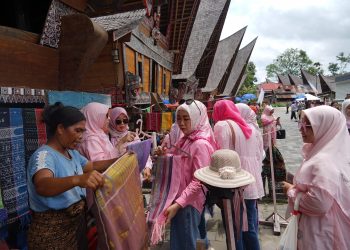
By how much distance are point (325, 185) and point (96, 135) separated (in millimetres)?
2263

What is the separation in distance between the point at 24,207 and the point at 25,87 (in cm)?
121

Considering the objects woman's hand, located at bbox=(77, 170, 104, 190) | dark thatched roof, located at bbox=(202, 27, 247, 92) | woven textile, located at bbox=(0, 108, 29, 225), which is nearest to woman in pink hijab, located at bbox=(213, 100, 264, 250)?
woman's hand, located at bbox=(77, 170, 104, 190)

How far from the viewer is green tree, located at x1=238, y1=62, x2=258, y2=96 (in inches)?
1828

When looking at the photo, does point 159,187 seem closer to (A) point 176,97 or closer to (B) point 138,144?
(B) point 138,144

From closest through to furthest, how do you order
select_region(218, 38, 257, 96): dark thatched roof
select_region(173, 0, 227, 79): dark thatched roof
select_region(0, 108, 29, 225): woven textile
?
select_region(0, 108, 29, 225): woven textile → select_region(173, 0, 227, 79): dark thatched roof → select_region(218, 38, 257, 96): dark thatched roof

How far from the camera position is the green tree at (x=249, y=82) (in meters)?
46.4

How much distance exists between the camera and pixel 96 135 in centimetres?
302

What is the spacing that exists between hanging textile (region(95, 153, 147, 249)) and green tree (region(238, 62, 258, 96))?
42.7m

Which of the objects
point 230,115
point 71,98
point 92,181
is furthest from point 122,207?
point 71,98

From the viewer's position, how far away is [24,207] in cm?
247

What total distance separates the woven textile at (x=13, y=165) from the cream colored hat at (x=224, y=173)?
65.5 inches

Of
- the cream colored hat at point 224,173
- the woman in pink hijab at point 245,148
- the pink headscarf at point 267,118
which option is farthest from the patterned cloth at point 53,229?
the pink headscarf at point 267,118

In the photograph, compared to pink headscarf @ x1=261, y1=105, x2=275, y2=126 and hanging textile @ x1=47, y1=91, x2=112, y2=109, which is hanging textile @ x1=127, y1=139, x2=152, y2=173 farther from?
pink headscarf @ x1=261, y1=105, x2=275, y2=126

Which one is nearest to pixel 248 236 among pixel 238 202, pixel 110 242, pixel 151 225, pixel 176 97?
pixel 238 202
